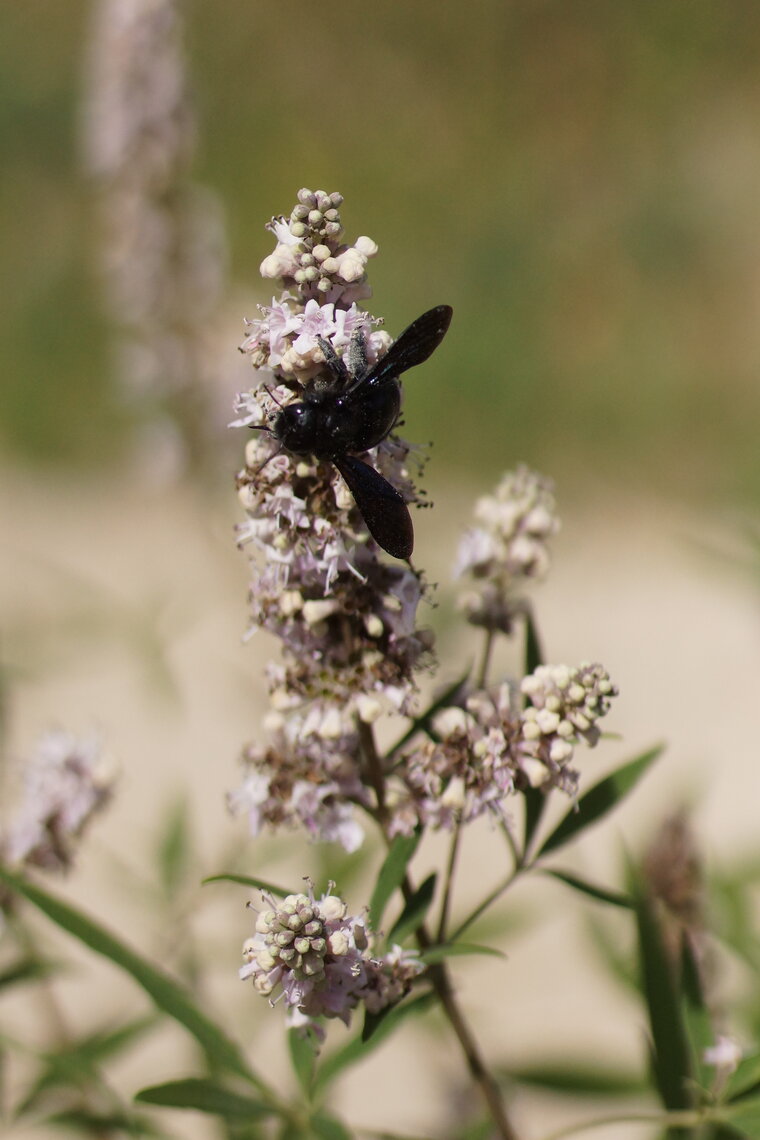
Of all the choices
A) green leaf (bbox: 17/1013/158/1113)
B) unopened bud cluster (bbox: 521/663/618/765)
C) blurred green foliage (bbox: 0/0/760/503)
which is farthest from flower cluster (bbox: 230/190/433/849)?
blurred green foliage (bbox: 0/0/760/503)

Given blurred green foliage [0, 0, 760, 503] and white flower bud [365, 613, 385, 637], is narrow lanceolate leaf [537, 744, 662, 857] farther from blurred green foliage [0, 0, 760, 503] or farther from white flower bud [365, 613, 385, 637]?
blurred green foliage [0, 0, 760, 503]

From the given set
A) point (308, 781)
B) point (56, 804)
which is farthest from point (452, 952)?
point (56, 804)

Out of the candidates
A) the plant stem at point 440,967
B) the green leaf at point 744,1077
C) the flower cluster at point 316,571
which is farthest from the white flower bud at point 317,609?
the green leaf at point 744,1077

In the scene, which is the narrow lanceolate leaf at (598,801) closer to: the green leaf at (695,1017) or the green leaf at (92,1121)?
the green leaf at (695,1017)

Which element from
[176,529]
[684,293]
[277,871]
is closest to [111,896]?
[277,871]

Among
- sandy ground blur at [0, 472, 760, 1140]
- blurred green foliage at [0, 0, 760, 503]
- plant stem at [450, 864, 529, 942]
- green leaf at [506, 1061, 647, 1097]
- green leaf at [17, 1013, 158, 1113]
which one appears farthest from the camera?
blurred green foliage at [0, 0, 760, 503]
